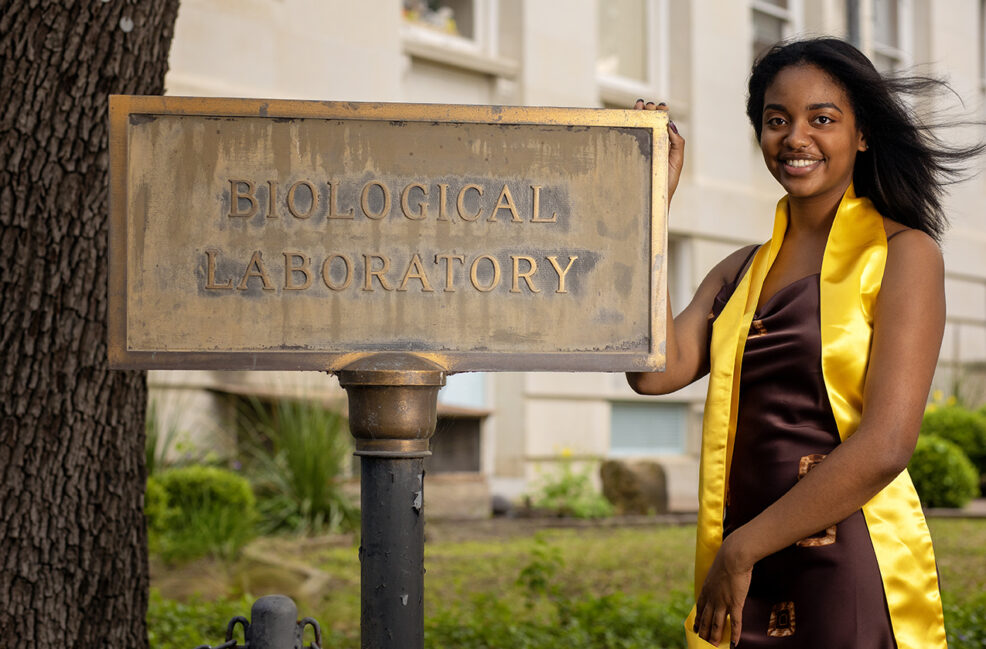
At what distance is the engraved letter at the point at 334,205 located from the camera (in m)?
2.44

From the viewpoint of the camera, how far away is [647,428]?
43.1 feet

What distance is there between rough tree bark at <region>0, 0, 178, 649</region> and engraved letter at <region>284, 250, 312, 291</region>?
142 centimetres

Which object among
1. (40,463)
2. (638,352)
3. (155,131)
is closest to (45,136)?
(40,463)

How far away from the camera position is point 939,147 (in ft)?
8.41

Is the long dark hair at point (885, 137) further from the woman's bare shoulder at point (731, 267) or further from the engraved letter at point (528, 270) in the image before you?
the engraved letter at point (528, 270)

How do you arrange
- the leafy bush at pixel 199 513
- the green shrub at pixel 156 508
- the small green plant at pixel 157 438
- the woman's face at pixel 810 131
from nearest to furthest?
the woman's face at pixel 810 131, the leafy bush at pixel 199 513, the green shrub at pixel 156 508, the small green plant at pixel 157 438

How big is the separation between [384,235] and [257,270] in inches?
11.4

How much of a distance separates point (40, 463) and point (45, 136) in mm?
1040

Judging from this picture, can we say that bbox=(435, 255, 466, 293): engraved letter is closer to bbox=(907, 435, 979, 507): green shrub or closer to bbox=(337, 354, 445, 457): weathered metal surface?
bbox=(337, 354, 445, 457): weathered metal surface

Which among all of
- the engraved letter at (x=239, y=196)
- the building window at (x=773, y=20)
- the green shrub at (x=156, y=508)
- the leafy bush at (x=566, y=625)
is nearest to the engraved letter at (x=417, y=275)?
the engraved letter at (x=239, y=196)

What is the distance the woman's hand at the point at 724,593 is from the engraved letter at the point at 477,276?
0.74 m

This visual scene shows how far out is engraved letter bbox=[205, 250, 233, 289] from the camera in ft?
7.95

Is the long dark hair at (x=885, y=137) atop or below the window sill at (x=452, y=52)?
below

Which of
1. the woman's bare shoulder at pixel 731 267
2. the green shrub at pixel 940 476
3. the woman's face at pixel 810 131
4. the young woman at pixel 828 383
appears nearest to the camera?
the young woman at pixel 828 383
